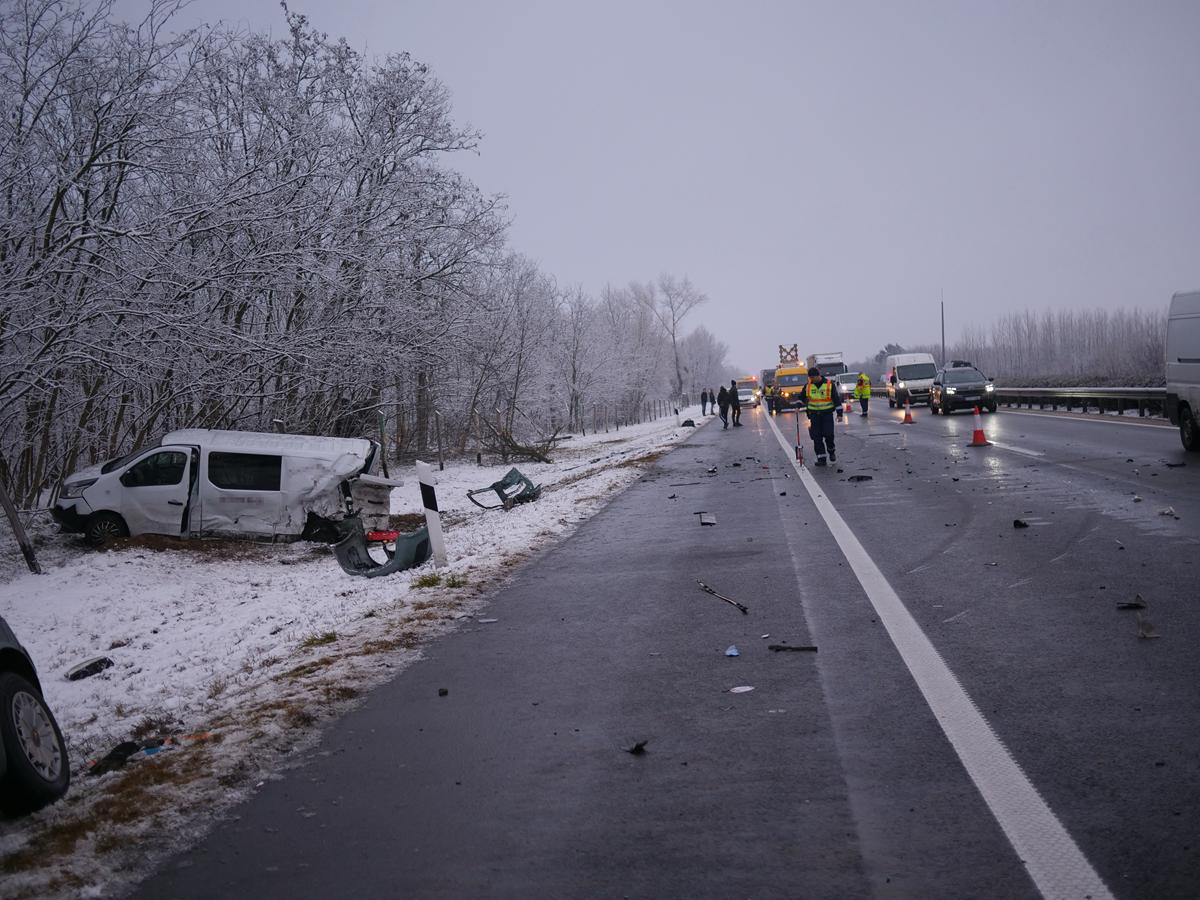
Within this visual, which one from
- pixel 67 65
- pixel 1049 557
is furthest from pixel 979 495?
pixel 67 65

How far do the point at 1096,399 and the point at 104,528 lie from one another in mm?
31385

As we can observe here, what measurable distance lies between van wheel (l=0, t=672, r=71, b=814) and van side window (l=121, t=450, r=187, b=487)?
37.2ft

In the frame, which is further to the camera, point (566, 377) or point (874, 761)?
point (566, 377)

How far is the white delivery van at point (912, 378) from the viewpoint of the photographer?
49594 mm

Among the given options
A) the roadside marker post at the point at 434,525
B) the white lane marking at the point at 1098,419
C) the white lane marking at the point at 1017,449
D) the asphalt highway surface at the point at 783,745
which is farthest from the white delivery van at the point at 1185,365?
the roadside marker post at the point at 434,525

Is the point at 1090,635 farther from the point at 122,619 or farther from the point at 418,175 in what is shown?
the point at 418,175

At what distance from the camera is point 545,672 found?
6.35 meters

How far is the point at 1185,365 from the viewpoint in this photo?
57.3 feet

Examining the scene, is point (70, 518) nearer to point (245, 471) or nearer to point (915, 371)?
point (245, 471)

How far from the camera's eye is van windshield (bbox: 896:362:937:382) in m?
50.2

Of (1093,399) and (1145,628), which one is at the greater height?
(1093,399)

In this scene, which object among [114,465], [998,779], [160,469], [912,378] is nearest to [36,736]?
[998,779]

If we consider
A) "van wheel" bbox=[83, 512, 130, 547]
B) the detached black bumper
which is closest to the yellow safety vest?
"van wheel" bbox=[83, 512, 130, 547]

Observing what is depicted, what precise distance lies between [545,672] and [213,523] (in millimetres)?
11209
